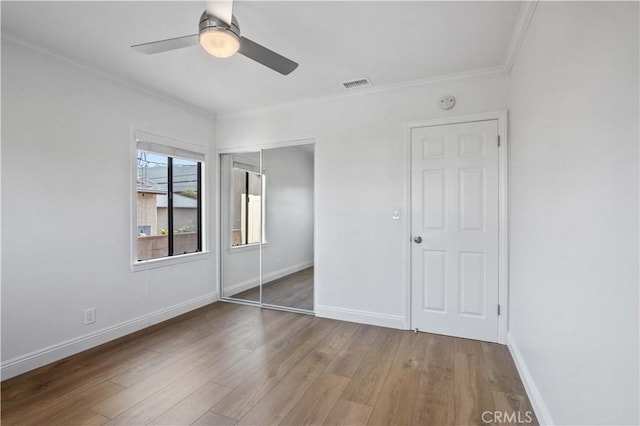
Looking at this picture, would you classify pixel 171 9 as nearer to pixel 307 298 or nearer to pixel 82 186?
pixel 82 186

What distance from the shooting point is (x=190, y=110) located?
3822mm

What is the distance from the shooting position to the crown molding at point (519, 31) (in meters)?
1.87

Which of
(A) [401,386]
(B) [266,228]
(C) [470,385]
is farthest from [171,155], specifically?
(C) [470,385]

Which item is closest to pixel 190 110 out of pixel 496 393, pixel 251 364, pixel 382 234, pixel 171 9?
pixel 171 9

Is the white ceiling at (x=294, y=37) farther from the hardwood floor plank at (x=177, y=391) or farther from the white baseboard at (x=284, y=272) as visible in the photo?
the hardwood floor plank at (x=177, y=391)

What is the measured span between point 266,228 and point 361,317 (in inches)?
69.0

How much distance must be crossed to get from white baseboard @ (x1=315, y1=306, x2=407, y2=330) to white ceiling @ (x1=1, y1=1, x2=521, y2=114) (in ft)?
8.18

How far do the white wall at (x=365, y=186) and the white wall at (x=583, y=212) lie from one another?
1.17m

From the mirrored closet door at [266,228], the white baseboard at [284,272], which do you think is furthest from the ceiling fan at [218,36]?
the white baseboard at [284,272]

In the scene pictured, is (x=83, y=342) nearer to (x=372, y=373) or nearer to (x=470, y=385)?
(x=372, y=373)

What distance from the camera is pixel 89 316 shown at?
9.05ft

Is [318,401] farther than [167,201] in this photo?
No

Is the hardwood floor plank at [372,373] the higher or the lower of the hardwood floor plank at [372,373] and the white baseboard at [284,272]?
the lower

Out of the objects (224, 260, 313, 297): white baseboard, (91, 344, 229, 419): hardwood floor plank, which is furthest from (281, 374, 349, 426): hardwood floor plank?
(224, 260, 313, 297): white baseboard
